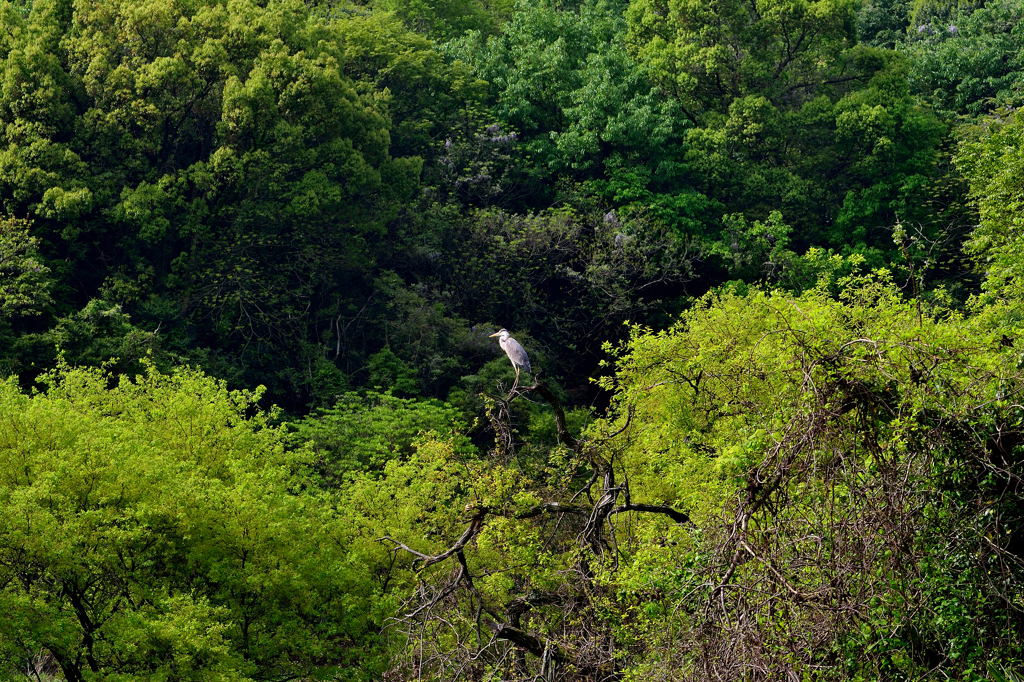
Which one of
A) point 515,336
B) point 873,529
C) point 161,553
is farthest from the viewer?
point 515,336

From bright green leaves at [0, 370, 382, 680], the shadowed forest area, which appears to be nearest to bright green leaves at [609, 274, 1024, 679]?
the shadowed forest area

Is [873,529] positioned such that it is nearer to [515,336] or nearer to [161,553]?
[161,553]

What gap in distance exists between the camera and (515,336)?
102 ft

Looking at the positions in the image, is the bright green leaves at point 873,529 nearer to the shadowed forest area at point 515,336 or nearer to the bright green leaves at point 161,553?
the shadowed forest area at point 515,336

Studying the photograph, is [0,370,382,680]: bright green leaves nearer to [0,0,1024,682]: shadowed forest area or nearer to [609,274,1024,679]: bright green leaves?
[0,0,1024,682]: shadowed forest area

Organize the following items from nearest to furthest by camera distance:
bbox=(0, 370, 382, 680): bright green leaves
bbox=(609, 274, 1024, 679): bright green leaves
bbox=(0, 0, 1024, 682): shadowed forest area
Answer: bbox=(609, 274, 1024, 679): bright green leaves → bbox=(0, 0, 1024, 682): shadowed forest area → bbox=(0, 370, 382, 680): bright green leaves

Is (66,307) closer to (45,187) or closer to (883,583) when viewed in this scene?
(45,187)

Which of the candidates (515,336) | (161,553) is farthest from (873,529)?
(515,336)

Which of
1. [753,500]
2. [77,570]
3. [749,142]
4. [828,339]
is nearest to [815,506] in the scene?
[753,500]

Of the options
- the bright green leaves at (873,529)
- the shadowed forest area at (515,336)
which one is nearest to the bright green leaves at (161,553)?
the shadowed forest area at (515,336)

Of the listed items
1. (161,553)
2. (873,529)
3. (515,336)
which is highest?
(873,529)

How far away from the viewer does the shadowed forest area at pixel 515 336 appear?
6.64 metres

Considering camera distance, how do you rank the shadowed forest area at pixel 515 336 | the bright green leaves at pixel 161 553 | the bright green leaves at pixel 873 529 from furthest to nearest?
the bright green leaves at pixel 161 553 → the shadowed forest area at pixel 515 336 → the bright green leaves at pixel 873 529

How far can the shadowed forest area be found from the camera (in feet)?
21.8
